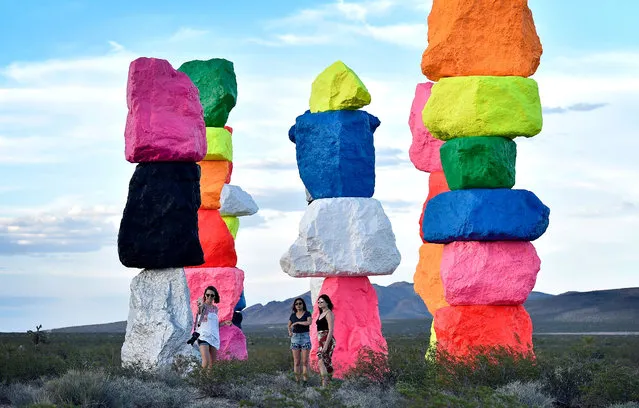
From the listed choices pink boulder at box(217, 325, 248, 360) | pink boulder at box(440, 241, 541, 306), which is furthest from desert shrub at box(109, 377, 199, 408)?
pink boulder at box(217, 325, 248, 360)

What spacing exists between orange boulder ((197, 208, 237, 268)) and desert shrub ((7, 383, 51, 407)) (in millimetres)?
5511

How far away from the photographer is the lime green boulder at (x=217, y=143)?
63.8 feet

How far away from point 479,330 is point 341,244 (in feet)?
10.1

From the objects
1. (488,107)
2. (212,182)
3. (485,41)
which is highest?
Result: (485,41)

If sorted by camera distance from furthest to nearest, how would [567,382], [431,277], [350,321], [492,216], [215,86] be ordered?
[215,86]
[431,277]
[350,321]
[492,216]
[567,382]

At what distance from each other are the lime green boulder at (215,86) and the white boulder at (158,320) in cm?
547

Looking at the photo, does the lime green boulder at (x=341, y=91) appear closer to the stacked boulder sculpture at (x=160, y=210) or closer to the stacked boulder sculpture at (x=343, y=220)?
the stacked boulder sculpture at (x=343, y=220)

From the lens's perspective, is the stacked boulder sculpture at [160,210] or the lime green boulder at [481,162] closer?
the lime green boulder at [481,162]

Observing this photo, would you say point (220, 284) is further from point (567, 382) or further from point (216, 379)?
point (567, 382)

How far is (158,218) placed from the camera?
14773 mm

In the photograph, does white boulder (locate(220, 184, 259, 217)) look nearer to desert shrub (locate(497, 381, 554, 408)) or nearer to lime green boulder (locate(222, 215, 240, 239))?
lime green boulder (locate(222, 215, 240, 239))

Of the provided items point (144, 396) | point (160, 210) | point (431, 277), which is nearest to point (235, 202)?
point (431, 277)

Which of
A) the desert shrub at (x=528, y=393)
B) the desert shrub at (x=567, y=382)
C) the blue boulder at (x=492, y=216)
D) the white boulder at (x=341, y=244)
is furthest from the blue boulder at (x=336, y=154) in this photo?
the desert shrub at (x=528, y=393)

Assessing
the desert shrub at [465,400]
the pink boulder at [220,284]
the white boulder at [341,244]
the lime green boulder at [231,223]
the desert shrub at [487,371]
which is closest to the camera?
the desert shrub at [465,400]
